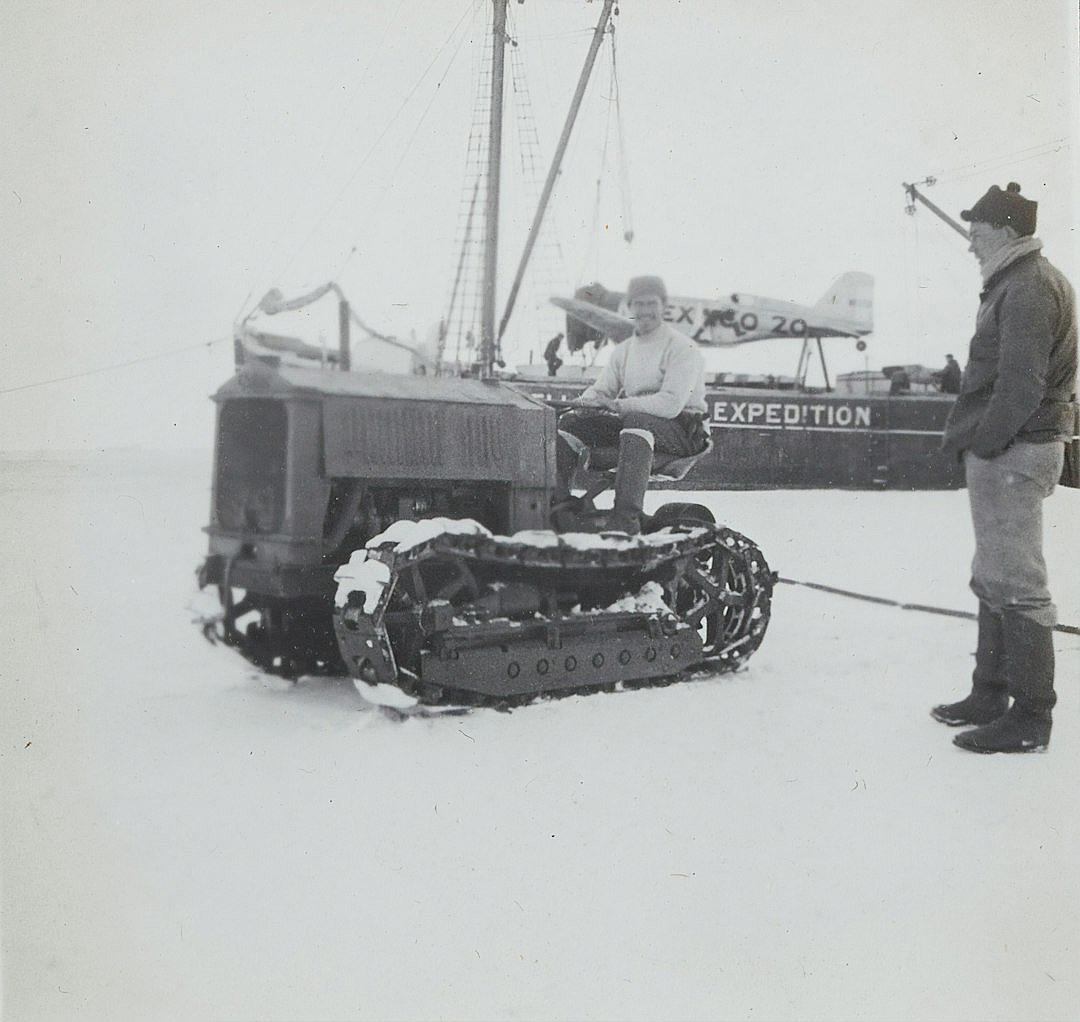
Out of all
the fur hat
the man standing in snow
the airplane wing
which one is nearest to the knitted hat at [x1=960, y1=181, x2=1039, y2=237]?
the man standing in snow

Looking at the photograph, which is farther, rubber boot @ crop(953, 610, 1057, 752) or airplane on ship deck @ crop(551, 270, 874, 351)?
airplane on ship deck @ crop(551, 270, 874, 351)

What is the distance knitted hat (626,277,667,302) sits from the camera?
277 cm

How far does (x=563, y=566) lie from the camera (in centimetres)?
296

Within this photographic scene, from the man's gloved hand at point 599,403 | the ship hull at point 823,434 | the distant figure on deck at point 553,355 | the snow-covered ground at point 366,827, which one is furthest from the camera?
the man's gloved hand at point 599,403

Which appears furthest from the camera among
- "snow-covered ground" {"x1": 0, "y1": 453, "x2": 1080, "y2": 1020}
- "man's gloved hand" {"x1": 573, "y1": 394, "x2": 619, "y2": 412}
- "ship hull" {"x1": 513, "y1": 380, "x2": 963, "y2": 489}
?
"man's gloved hand" {"x1": 573, "y1": 394, "x2": 619, "y2": 412}

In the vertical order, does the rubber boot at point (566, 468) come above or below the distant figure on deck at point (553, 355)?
below

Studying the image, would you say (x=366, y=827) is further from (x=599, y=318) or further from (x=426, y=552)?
(x=599, y=318)

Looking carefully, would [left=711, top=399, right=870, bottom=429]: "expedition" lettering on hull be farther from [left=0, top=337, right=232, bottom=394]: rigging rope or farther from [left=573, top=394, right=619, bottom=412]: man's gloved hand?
[left=0, top=337, right=232, bottom=394]: rigging rope

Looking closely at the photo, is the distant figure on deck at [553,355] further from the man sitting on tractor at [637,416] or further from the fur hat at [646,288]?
the fur hat at [646,288]

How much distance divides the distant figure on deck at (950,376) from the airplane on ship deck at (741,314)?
0.24 m

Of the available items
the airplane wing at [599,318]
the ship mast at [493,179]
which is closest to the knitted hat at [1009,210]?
the airplane wing at [599,318]

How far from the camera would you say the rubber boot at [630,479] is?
3.17 m

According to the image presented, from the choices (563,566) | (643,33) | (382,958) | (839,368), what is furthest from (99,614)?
(839,368)

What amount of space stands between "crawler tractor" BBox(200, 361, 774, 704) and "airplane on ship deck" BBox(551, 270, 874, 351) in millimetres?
374
